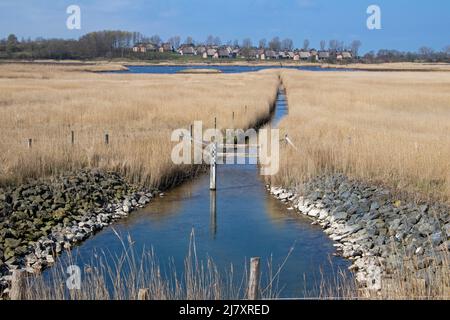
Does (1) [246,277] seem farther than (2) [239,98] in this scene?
No

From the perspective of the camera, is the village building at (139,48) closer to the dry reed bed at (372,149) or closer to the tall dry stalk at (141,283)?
the dry reed bed at (372,149)

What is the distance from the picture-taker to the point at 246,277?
9328 mm

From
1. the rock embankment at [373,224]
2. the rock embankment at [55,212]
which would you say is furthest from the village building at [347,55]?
the rock embankment at [55,212]

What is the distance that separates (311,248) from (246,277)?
292 cm

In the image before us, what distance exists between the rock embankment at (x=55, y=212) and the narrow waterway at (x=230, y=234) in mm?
375

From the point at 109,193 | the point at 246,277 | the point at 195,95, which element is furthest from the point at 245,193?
the point at 195,95

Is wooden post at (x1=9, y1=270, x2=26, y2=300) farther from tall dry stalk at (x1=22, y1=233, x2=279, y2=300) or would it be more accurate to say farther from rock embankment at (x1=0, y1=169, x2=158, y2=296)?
rock embankment at (x1=0, y1=169, x2=158, y2=296)

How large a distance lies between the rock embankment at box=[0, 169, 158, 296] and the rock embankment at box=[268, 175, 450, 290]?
461 cm

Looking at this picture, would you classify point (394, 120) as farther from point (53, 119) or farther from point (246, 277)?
point (246, 277)

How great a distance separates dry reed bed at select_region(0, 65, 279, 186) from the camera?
16.2 metres

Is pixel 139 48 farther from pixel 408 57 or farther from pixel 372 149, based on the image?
pixel 372 149

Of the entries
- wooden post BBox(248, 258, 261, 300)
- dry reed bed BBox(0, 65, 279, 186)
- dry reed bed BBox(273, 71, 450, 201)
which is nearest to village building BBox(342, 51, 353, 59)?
dry reed bed BBox(0, 65, 279, 186)

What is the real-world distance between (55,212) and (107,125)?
1326 cm

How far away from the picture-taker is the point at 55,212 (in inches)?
512
